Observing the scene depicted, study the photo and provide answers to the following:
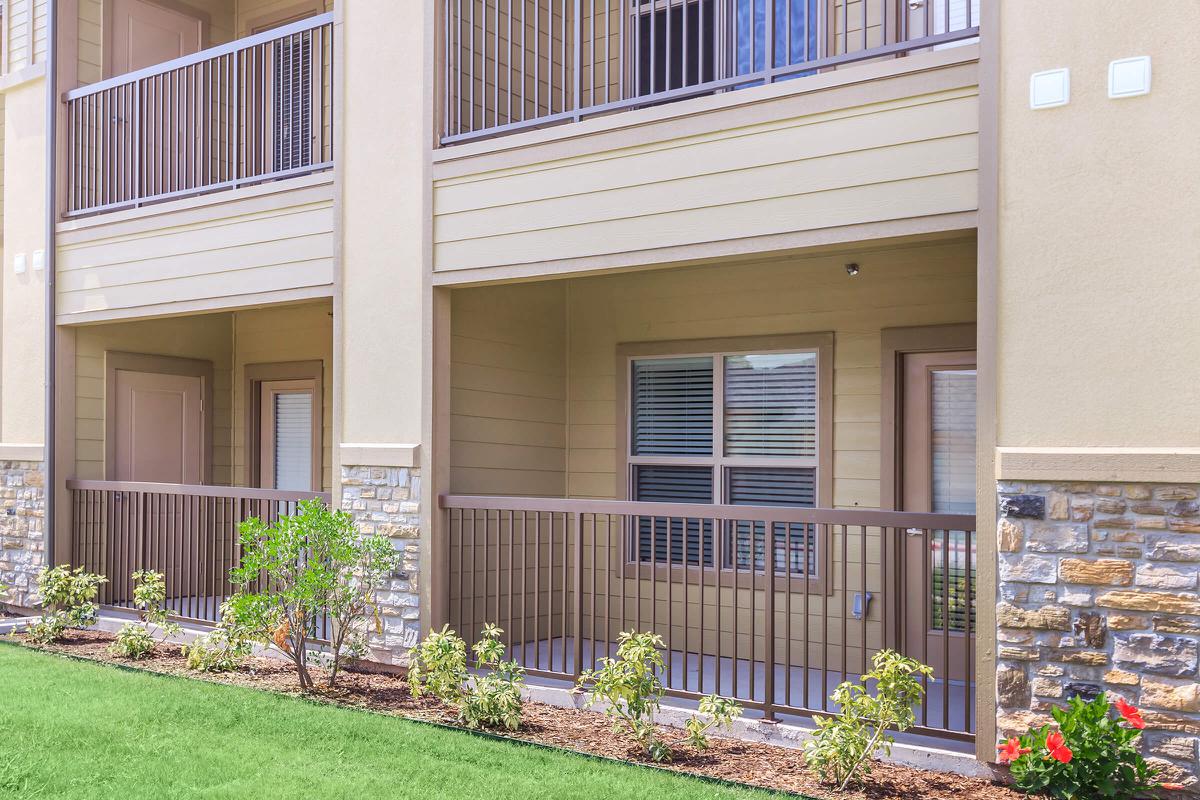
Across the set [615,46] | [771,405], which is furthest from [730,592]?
[615,46]

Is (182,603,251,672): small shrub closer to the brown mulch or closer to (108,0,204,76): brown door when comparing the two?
the brown mulch

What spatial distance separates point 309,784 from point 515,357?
3.81m

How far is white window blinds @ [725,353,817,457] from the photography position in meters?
7.70

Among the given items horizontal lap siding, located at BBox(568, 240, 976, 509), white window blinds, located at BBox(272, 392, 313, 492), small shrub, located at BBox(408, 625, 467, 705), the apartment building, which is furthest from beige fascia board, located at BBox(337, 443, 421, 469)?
white window blinds, located at BBox(272, 392, 313, 492)

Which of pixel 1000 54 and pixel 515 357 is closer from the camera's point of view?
pixel 1000 54

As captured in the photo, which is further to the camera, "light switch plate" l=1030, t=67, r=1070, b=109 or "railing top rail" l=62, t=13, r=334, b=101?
"railing top rail" l=62, t=13, r=334, b=101

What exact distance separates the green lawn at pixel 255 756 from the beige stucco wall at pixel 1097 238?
224cm

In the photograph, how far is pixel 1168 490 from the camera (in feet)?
15.3

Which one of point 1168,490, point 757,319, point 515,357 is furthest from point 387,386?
point 1168,490

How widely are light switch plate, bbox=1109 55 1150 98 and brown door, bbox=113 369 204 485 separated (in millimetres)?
8194

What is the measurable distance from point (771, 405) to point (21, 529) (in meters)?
6.49

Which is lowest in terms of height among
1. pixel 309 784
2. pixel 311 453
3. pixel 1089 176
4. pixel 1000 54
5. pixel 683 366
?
pixel 309 784

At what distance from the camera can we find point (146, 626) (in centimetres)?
837

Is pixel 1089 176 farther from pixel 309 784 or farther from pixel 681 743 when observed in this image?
pixel 309 784
